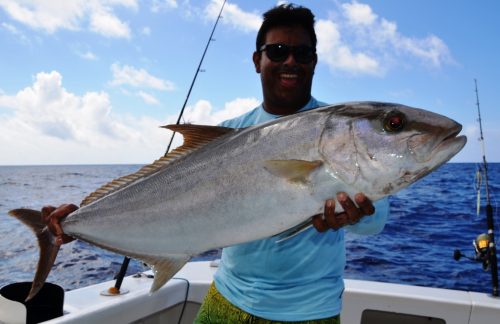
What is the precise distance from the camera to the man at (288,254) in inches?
97.9

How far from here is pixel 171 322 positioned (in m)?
4.38

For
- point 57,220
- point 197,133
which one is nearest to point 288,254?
point 197,133

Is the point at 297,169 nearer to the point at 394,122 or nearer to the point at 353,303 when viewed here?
the point at 394,122

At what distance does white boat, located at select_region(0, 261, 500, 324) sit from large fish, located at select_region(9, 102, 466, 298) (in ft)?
4.40

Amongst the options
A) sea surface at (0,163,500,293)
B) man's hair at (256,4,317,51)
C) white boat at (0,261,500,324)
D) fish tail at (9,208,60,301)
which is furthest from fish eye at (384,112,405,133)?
sea surface at (0,163,500,293)

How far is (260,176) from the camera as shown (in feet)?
7.35

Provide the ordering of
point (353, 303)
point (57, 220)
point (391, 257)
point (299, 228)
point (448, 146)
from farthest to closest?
point (391, 257), point (353, 303), point (57, 220), point (299, 228), point (448, 146)

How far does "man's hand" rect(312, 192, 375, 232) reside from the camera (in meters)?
2.10

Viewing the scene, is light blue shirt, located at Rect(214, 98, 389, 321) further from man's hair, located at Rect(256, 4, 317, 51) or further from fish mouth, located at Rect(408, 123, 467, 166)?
man's hair, located at Rect(256, 4, 317, 51)

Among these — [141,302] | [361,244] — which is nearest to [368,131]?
[141,302]

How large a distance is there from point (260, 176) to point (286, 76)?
903 millimetres

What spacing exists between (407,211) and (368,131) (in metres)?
17.7

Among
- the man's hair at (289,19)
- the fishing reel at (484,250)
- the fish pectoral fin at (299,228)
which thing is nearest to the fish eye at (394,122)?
the fish pectoral fin at (299,228)

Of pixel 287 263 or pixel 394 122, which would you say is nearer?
pixel 394 122
